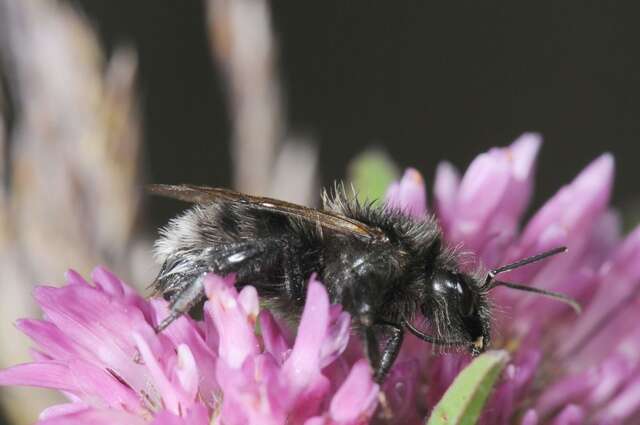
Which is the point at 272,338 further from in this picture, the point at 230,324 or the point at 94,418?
the point at 94,418

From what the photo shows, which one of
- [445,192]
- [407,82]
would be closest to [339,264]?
[445,192]

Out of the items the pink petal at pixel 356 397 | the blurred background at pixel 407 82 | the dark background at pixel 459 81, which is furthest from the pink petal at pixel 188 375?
the dark background at pixel 459 81

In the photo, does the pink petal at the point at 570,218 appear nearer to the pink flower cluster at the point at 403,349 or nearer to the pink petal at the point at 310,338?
the pink flower cluster at the point at 403,349

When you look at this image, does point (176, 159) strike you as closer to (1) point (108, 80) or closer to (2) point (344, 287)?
(1) point (108, 80)

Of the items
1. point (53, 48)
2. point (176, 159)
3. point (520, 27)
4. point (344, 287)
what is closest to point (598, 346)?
point (344, 287)

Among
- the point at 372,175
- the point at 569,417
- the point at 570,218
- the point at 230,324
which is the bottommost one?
the point at 569,417
